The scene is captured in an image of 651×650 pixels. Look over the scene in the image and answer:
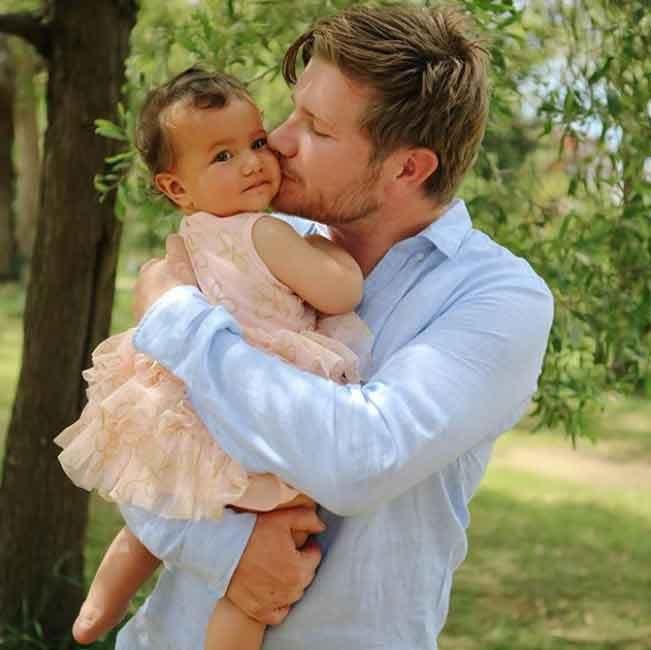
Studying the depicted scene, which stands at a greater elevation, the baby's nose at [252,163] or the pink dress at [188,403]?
the baby's nose at [252,163]

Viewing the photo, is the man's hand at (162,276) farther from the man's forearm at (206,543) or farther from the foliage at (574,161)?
the foliage at (574,161)

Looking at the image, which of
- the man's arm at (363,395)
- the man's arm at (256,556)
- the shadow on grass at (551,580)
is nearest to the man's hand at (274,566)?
the man's arm at (256,556)

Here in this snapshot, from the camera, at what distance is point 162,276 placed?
2.30m

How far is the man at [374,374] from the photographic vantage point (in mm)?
1989

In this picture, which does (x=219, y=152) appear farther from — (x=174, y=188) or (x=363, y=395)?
(x=363, y=395)

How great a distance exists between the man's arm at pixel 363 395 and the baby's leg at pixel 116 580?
A: 453mm

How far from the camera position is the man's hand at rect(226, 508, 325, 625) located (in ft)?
6.93

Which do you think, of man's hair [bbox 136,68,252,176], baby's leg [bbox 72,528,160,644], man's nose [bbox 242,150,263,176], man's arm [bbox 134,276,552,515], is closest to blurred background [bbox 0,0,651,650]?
man's hair [bbox 136,68,252,176]

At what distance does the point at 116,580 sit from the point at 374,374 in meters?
0.65

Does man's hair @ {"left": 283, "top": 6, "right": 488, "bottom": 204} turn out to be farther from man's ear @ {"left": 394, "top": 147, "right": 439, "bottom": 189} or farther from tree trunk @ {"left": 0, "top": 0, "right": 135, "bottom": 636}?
tree trunk @ {"left": 0, "top": 0, "right": 135, "bottom": 636}

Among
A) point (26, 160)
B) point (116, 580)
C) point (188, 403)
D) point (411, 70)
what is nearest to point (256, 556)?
point (188, 403)

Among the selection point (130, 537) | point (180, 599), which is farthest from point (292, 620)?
point (130, 537)

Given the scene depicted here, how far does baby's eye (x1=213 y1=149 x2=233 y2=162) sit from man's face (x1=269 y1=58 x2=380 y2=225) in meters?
0.10

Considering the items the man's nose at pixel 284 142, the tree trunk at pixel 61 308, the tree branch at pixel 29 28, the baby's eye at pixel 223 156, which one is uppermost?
the man's nose at pixel 284 142
